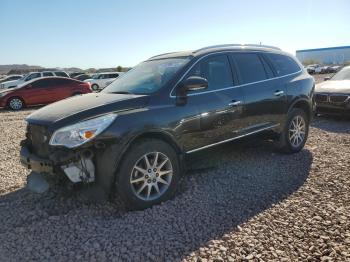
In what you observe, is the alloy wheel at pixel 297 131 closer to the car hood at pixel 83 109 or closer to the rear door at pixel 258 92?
the rear door at pixel 258 92

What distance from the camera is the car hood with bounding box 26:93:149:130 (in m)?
3.69

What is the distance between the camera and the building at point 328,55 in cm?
9388

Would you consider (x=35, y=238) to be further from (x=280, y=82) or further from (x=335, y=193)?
(x=280, y=82)

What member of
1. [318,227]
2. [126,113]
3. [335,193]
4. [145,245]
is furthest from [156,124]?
[335,193]

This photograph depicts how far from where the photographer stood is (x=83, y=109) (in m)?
3.81

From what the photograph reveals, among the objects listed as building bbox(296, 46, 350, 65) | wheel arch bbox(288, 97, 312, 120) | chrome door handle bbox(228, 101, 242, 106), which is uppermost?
building bbox(296, 46, 350, 65)

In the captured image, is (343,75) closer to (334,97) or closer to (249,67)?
(334,97)

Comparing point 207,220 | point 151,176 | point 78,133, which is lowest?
point 207,220

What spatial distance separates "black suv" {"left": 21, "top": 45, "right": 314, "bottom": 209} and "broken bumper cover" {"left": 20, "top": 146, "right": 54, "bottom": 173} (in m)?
0.01

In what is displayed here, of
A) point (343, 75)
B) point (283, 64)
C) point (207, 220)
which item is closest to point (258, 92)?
point (283, 64)

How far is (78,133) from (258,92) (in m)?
2.92

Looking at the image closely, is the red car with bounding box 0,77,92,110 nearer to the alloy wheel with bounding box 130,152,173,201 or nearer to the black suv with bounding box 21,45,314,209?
the black suv with bounding box 21,45,314,209

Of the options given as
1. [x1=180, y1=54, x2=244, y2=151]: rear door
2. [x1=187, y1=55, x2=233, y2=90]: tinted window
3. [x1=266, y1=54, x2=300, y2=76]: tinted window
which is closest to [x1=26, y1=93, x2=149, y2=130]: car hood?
[x1=180, y1=54, x2=244, y2=151]: rear door

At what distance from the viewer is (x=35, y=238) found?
11.2 feet
